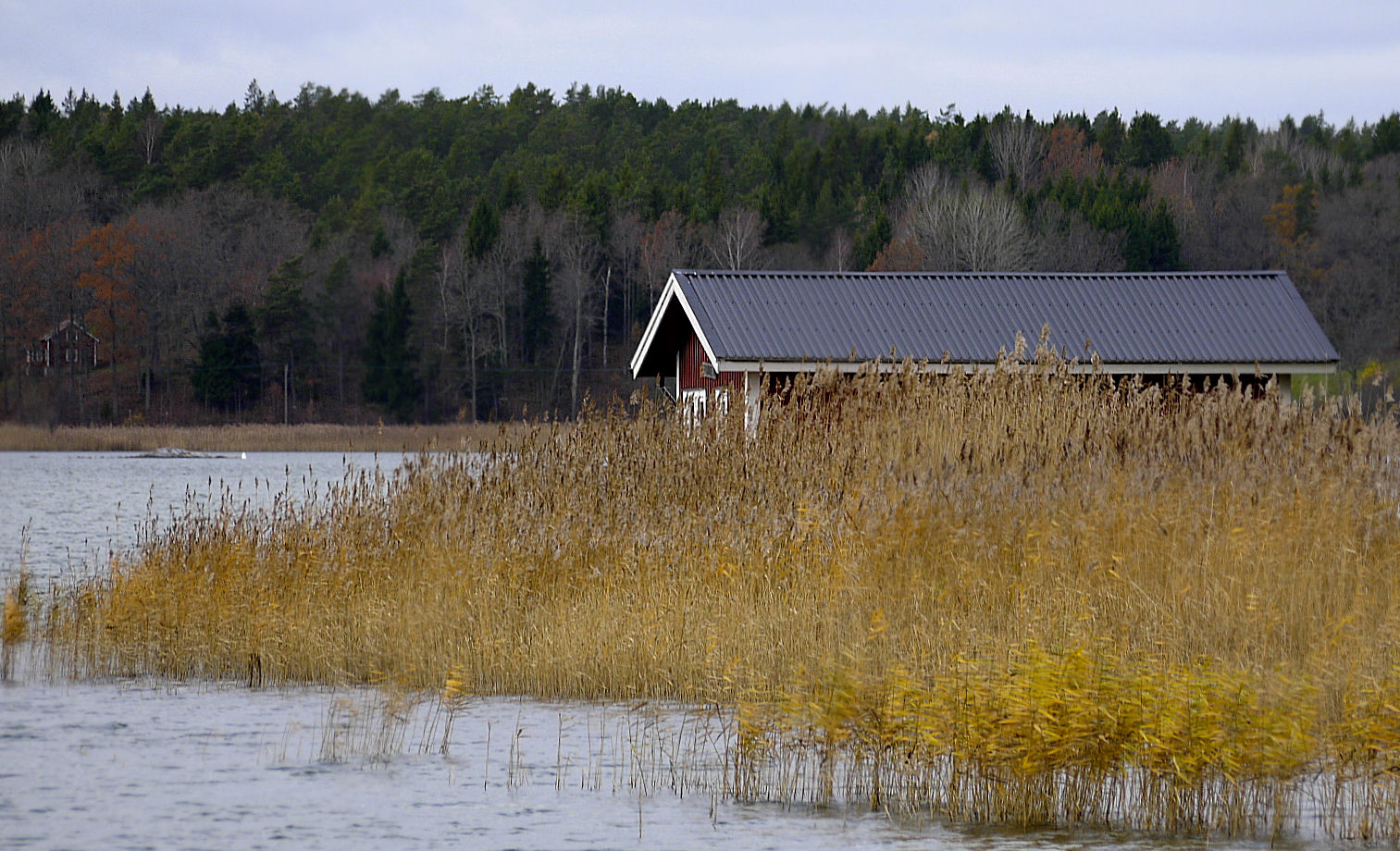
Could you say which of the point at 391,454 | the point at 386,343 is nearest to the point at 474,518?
the point at 391,454

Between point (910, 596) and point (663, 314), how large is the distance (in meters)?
16.2

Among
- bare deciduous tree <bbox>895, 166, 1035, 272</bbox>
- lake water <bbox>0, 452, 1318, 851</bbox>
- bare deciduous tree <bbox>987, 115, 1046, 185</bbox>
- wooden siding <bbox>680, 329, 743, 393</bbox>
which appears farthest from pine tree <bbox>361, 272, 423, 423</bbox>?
lake water <bbox>0, 452, 1318, 851</bbox>

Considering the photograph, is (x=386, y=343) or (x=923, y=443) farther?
(x=386, y=343)

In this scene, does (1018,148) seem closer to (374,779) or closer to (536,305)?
(536,305)

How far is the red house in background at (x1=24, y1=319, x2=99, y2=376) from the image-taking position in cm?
8812

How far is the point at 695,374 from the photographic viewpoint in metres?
26.5

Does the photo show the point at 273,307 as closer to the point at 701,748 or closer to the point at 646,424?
the point at 646,424

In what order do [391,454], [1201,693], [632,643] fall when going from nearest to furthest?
[1201,693]
[632,643]
[391,454]

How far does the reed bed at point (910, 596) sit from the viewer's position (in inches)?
312

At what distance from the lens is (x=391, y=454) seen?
67.1 m

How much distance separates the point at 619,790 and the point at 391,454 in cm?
5971

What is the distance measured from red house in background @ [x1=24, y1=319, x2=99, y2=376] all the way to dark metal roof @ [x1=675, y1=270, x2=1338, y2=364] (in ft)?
234

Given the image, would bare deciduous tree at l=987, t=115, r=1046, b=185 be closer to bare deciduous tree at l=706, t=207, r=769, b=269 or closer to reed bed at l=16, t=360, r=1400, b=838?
bare deciduous tree at l=706, t=207, r=769, b=269

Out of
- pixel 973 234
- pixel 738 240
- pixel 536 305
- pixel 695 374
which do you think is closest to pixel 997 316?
pixel 695 374
